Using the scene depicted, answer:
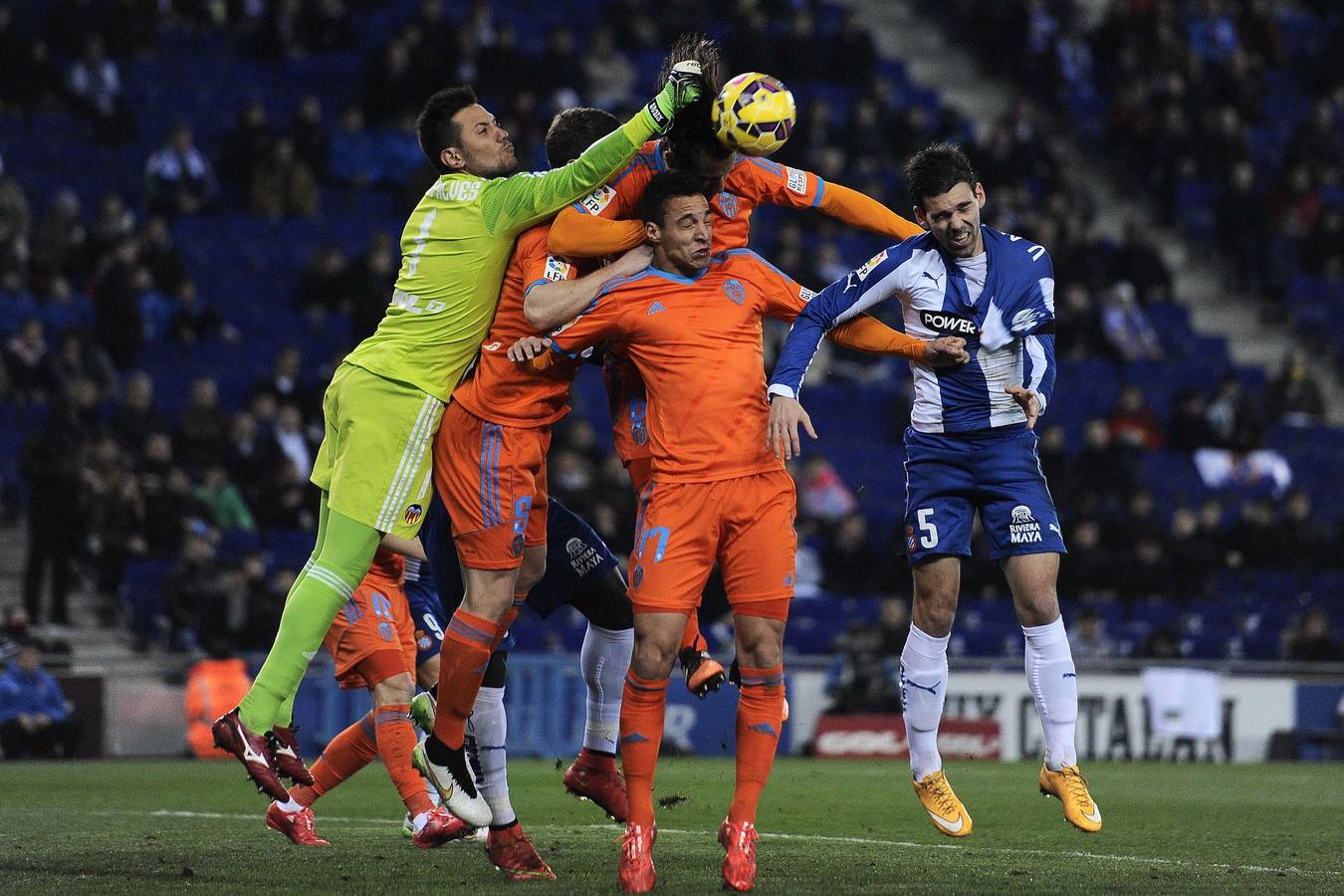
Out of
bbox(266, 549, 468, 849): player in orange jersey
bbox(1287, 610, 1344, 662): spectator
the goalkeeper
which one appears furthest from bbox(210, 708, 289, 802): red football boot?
bbox(1287, 610, 1344, 662): spectator

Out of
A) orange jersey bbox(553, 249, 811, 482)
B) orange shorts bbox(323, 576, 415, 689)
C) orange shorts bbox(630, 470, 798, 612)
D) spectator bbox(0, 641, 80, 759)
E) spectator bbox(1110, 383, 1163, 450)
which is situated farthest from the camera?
spectator bbox(1110, 383, 1163, 450)

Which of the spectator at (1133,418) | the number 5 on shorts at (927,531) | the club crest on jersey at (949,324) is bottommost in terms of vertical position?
the number 5 on shorts at (927,531)

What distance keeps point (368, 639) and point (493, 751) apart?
1069 millimetres

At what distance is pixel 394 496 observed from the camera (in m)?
7.22

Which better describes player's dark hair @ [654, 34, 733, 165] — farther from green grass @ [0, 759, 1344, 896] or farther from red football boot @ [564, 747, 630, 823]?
green grass @ [0, 759, 1344, 896]

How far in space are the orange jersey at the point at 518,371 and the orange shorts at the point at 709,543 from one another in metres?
0.72

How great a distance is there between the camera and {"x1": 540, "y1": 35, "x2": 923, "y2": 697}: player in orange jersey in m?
7.21

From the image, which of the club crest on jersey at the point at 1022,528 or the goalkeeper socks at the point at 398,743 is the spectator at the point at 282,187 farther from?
the club crest on jersey at the point at 1022,528

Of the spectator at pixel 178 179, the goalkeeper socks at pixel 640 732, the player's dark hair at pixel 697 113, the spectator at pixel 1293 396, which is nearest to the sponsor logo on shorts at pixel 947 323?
the player's dark hair at pixel 697 113

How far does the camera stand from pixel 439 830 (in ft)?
25.4

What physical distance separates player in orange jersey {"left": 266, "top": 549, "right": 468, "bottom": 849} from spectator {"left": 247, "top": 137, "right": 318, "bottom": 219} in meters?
11.6

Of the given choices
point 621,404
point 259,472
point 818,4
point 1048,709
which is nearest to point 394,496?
point 621,404

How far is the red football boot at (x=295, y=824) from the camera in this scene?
25.7 feet

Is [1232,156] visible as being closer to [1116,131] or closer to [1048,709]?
[1116,131]
